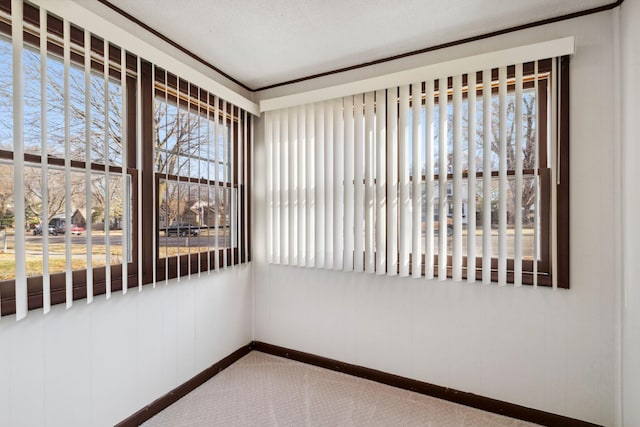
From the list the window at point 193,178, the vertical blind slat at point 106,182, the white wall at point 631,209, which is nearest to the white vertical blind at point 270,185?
the window at point 193,178

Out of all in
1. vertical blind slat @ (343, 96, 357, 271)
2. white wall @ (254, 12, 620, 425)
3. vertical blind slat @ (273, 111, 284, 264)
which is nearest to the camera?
white wall @ (254, 12, 620, 425)

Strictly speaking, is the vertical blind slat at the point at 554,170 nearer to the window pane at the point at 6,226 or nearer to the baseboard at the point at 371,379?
the baseboard at the point at 371,379

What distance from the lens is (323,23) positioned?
189 centimetres

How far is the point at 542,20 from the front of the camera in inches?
73.6

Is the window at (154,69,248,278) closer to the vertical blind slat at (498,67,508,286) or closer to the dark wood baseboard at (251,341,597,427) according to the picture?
the dark wood baseboard at (251,341,597,427)

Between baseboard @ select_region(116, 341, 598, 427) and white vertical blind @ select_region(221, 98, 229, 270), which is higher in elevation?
white vertical blind @ select_region(221, 98, 229, 270)

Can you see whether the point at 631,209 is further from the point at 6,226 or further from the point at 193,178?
the point at 6,226

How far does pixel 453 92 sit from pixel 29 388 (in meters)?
2.82

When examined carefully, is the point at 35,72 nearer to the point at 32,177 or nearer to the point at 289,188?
the point at 32,177

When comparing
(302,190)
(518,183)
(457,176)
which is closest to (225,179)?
(302,190)

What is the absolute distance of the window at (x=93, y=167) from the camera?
1.35 metres

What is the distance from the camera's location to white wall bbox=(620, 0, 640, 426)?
153cm

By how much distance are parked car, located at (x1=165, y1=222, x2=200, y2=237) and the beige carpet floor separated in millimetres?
1149

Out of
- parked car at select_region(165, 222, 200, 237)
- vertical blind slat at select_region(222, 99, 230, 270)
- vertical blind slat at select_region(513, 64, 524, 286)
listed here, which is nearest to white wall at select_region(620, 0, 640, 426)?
vertical blind slat at select_region(513, 64, 524, 286)
